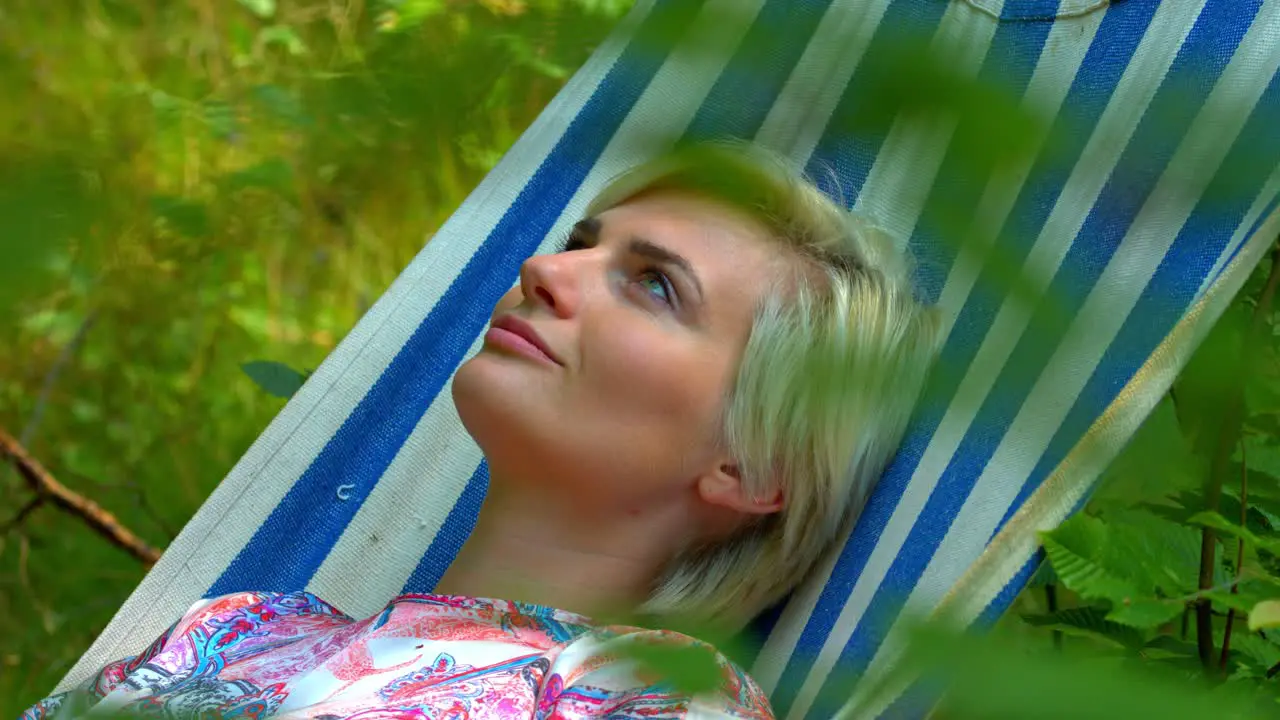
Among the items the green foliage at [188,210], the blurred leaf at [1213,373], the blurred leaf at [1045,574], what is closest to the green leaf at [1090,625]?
the blurred leaf at [1045,574]

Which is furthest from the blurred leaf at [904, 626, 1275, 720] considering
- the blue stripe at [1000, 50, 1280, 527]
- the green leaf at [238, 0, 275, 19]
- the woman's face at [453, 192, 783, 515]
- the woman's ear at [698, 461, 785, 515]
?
the green leaf at [238, 0, 275, 19]

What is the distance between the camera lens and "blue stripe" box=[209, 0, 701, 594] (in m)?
1.75

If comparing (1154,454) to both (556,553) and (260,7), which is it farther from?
(260,7)

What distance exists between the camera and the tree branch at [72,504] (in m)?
2.38

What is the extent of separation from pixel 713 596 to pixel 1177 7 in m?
0.99

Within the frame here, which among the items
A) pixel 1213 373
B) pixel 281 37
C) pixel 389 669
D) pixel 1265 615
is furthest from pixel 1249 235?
pixel 281 37

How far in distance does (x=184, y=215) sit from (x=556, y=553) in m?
1.21

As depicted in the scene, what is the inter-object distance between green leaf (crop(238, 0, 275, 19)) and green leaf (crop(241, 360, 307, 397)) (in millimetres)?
1012

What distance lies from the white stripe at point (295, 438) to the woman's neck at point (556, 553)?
0.30m

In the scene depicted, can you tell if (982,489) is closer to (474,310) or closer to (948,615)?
(474,310)

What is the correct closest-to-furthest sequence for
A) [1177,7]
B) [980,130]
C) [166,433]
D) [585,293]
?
[980,130], [585,293], [1177,7], [166,433]

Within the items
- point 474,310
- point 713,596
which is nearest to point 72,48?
point 713,596

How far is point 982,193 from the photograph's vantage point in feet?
0.84

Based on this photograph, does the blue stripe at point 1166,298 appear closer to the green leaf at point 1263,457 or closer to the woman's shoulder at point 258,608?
the green leaf at point 1263,457
